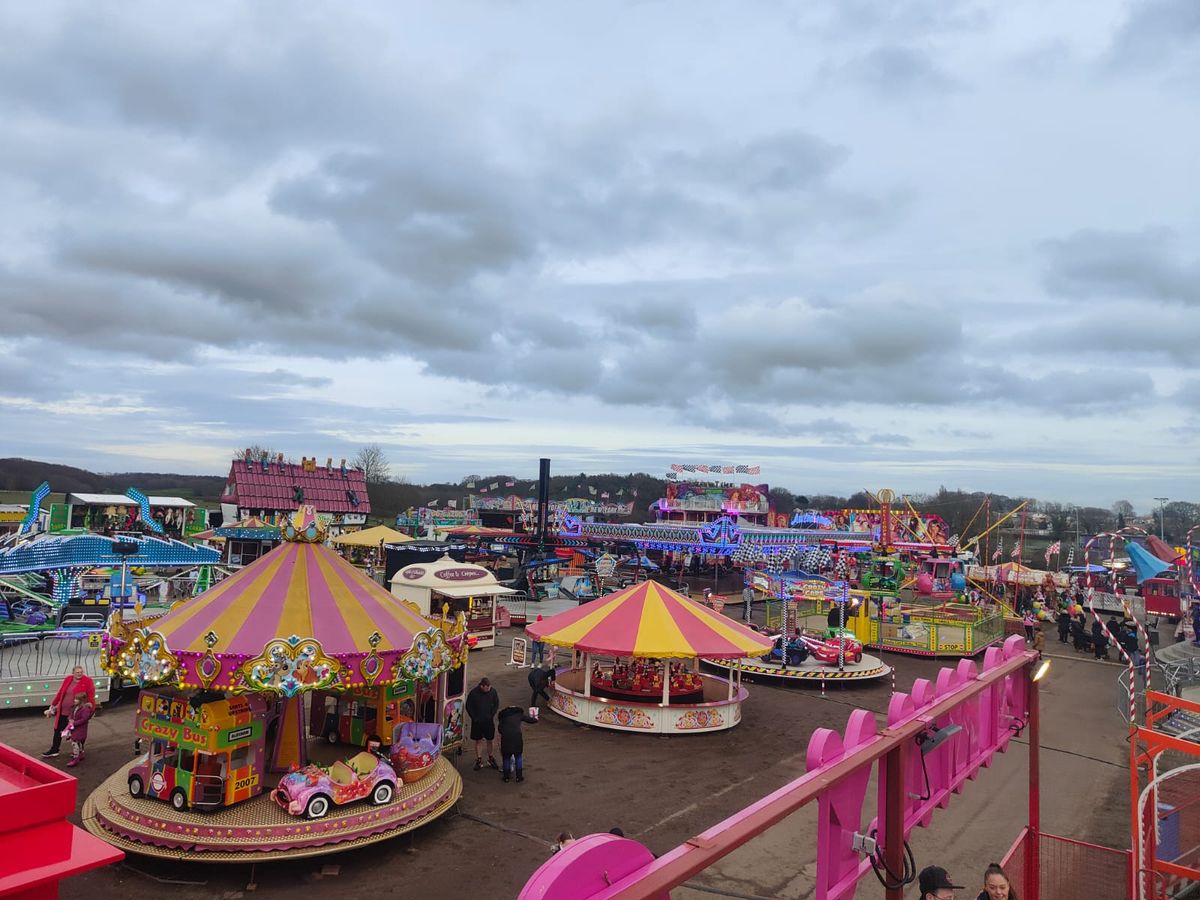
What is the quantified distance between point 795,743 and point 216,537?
112 ft

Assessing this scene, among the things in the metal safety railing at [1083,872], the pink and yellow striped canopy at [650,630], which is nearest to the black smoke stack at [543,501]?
the pink and yellow striped canopy at [650,630]

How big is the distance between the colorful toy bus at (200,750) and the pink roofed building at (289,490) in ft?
121

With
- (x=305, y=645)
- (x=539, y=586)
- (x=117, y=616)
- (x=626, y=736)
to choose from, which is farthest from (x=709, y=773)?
(x=539, y=586)

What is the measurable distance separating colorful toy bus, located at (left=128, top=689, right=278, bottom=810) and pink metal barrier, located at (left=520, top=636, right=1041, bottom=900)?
270 inches

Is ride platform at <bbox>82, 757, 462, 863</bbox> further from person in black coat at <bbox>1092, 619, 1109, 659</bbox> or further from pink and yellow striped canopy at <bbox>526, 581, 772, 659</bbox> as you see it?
person in black coat at <bbox>1092, 619, 1109, 659</bbox>

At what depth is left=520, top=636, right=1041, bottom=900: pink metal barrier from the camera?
7.42 feet

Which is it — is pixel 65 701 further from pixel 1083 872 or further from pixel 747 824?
pixel 1083 872

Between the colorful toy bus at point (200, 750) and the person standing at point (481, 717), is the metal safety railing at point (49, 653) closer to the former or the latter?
the colorful toy bus at point (200, 750)

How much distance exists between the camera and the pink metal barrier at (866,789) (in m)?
2.26

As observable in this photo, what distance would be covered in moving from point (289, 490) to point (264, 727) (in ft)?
143

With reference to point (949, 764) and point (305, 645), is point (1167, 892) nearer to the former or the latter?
point (949, 764)

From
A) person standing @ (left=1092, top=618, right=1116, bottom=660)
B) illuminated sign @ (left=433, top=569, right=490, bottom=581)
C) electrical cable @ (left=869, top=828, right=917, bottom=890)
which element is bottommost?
person standing @ (left=1092, top=618, right=1116, bottom=660)

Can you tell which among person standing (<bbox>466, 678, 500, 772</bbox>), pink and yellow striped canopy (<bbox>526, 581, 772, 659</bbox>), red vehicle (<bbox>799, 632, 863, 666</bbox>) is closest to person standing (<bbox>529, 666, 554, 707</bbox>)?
pink and yellow striped canopy (<bbox>526, 581, 772, 659</bbox>)

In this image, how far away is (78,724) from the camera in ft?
35.8
